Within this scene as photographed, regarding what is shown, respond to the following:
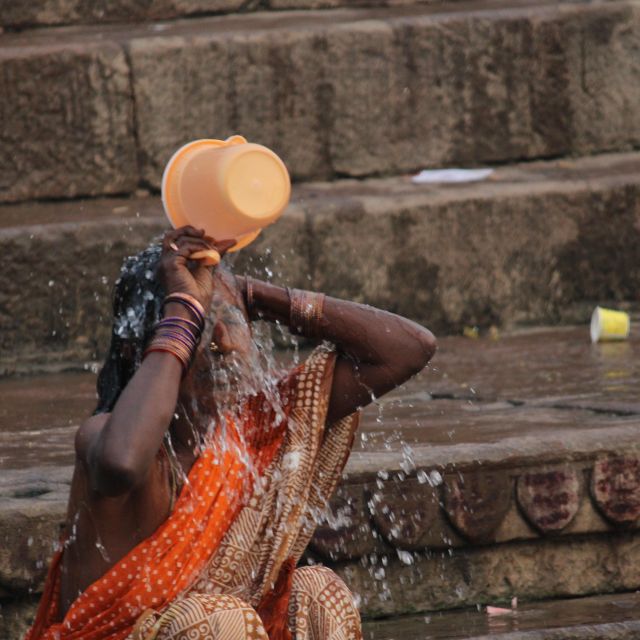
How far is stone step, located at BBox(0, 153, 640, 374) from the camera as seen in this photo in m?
5.27

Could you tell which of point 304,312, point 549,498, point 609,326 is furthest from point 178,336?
point 609,326

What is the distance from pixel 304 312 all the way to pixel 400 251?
266cm

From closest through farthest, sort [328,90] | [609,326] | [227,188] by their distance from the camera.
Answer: [227,188] < [609,326] < [328,90]

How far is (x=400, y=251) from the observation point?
18.4 ft

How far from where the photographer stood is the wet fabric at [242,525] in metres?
2.68

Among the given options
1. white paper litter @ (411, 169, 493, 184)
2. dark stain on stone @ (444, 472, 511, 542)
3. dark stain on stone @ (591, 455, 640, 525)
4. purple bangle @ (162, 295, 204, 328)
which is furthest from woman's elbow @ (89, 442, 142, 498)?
white paper litter @ (411, 169, 493, 184)

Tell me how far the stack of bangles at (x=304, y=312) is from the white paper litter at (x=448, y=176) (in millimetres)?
2913

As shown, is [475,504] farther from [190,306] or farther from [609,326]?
[609,326]

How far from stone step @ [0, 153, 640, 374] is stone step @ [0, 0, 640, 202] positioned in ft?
0.40

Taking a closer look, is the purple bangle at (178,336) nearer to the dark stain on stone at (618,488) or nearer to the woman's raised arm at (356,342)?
the woman's raised arm at (356,342)

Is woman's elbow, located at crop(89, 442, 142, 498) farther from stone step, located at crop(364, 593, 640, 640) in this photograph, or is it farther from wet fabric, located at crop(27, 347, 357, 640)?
stone step, located at crop(364, 593, 640, 640)

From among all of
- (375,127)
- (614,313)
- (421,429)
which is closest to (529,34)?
(375,127)

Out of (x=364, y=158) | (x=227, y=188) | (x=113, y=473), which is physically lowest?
(x=364, y=158)

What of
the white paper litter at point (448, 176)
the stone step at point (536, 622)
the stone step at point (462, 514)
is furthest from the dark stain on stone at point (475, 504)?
the white paper litter at point (448, 176)
